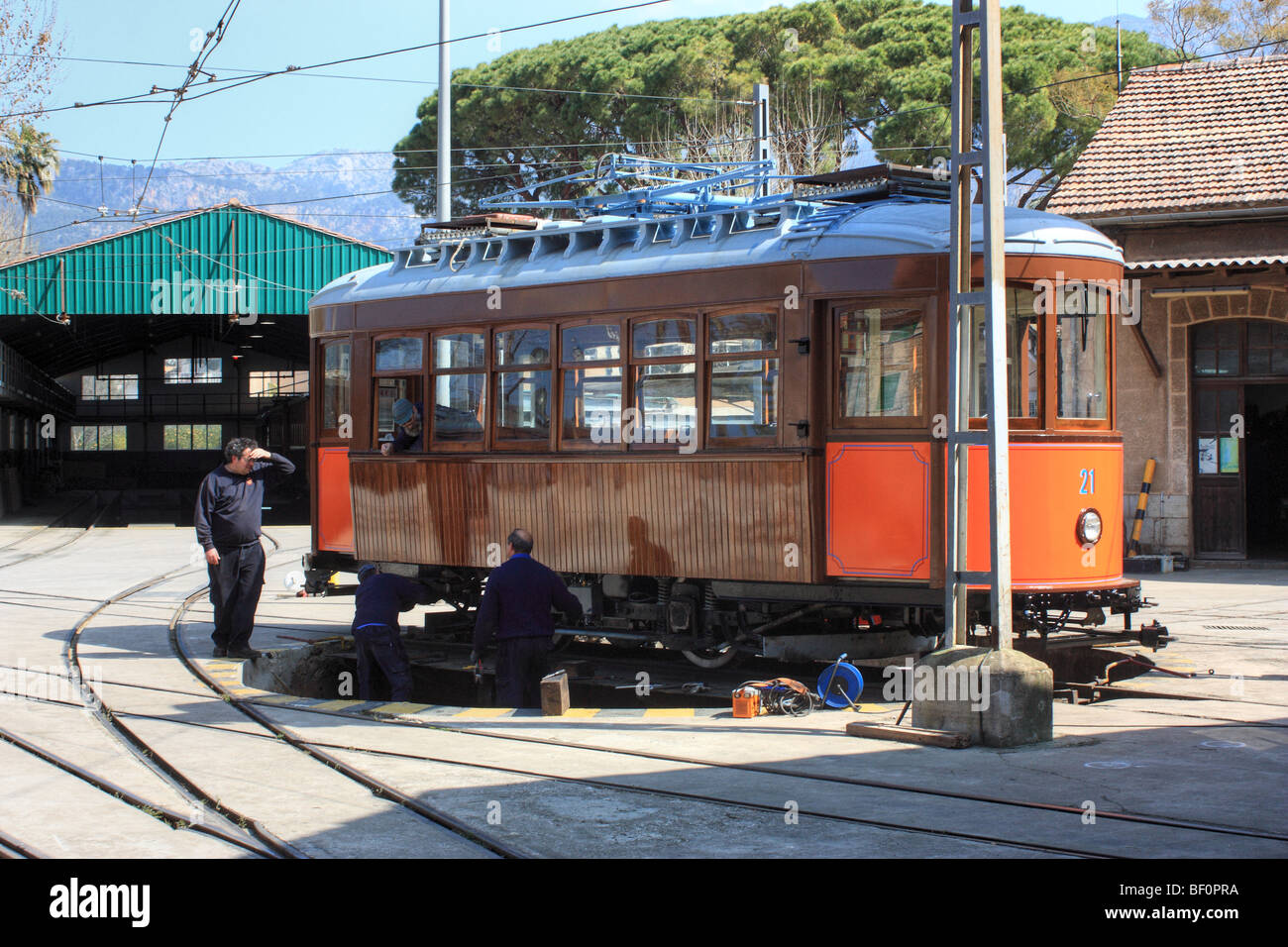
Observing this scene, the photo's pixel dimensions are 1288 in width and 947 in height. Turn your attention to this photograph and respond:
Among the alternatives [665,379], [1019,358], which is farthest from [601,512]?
[1019,358]

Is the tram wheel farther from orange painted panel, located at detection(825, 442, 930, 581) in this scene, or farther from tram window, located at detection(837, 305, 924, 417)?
tram window, located at detection(837, 305, 924, 417)

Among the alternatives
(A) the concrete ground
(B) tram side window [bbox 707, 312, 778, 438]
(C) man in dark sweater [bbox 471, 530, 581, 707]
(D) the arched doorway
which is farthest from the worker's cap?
(D) the arched doorway

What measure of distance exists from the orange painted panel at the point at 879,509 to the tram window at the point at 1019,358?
24.0 inches

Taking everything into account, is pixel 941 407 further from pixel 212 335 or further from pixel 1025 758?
pixel 212 335

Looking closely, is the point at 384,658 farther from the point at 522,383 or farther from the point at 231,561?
the point at 522,383

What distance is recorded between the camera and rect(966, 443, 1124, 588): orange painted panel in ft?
29.7

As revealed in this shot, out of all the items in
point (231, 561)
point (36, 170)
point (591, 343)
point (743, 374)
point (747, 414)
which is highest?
point (36, 170)

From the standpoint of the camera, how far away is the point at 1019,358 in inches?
364

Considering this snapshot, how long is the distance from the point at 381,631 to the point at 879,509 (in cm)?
382

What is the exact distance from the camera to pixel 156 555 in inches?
882

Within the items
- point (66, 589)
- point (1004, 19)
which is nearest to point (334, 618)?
point (66, 589)

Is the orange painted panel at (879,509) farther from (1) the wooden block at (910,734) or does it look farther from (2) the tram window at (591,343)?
(2) the tram window at (591,343)

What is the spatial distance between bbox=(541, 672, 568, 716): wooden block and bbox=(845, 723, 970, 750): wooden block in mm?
1880
